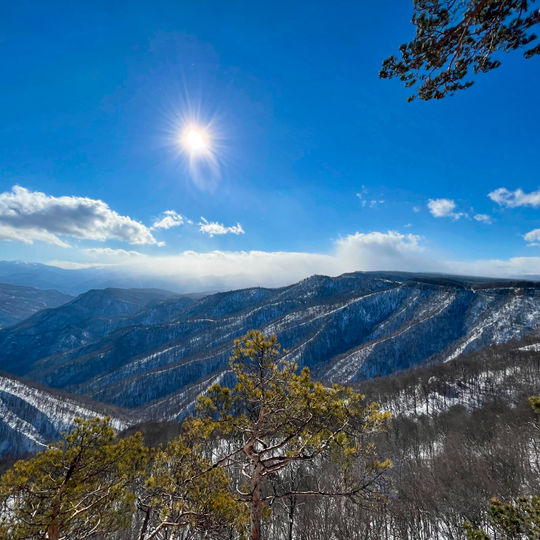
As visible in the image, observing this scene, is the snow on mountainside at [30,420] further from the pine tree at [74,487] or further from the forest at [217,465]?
the forest at [217,465]

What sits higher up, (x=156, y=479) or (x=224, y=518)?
(x=156, y=479)

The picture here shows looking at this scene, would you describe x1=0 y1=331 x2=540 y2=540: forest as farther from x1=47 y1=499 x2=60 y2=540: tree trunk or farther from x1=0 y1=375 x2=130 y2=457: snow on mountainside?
x1=0 y1=375 x2=130 y2=457: snow on mountainside

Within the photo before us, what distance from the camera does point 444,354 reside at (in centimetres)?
19575

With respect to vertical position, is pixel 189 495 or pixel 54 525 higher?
pixel 189 495

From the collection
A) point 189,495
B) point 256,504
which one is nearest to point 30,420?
point 189,495

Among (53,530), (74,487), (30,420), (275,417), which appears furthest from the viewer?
(30,420)

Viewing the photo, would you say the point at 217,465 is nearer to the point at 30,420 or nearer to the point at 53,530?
the point at 53,530

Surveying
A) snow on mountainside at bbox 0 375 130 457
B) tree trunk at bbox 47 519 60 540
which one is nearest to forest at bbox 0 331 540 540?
tree trunk at bbox 47 519 60 540

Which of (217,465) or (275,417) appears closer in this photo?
(217,465)

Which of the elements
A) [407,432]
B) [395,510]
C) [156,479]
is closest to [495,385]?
[407,432]

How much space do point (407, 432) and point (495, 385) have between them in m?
54.3

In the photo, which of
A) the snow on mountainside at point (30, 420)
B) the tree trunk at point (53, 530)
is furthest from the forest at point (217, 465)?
the snow on mountainside at point (30, 420)

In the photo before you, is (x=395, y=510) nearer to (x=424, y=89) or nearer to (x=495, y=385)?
(x=424, y=89)

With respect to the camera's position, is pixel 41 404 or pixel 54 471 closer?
pixel 54 471
